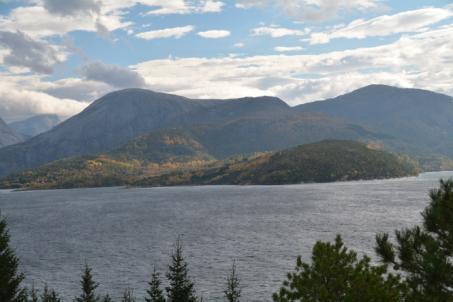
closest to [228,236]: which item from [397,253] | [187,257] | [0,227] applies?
[187,257]

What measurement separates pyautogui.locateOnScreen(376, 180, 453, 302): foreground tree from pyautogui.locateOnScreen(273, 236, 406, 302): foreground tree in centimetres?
148

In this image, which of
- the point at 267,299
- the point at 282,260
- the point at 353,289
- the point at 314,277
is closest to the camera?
the point at 353,289

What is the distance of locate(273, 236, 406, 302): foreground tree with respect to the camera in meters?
29.7

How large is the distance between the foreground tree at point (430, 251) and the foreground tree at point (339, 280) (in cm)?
148

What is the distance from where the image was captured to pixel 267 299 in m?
91.6

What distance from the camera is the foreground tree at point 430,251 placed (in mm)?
30094

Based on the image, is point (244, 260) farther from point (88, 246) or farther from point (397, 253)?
point (397, 253)

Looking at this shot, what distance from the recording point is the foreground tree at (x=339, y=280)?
2970 cm

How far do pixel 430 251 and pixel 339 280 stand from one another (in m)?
6.32

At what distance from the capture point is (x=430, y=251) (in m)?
31.0

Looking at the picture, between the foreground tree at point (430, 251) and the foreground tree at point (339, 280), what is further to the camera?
the foreground tree at point (430, 251)

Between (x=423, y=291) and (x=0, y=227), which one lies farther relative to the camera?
(x=0, y=227)

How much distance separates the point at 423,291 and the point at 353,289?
517 centimetres

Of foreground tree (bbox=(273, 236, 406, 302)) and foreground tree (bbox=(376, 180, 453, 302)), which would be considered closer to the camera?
foreground tree (bbox=(273, 236, 406, 302))
